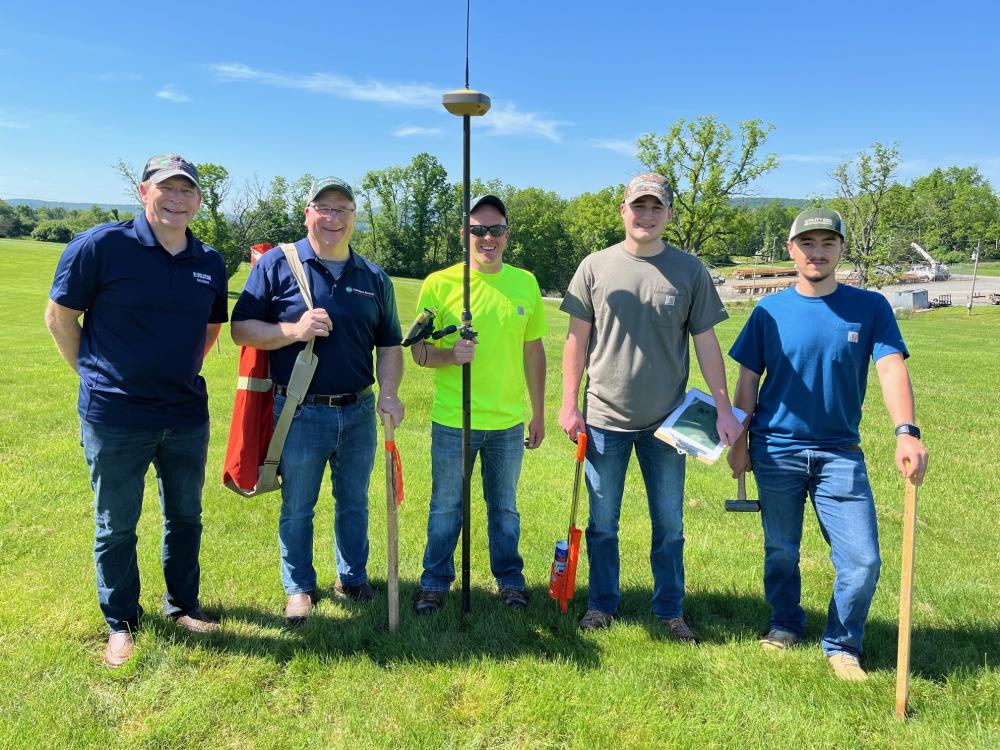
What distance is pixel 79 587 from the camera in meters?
4.62

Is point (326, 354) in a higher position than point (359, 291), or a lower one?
lower

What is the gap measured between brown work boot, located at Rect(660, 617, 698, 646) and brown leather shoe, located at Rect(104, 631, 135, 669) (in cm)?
330

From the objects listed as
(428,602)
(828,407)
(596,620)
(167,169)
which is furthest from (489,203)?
(596,620)

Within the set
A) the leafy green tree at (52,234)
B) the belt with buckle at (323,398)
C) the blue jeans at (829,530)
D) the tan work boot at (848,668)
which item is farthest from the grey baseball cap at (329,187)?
the leafy green tree at (52,234)

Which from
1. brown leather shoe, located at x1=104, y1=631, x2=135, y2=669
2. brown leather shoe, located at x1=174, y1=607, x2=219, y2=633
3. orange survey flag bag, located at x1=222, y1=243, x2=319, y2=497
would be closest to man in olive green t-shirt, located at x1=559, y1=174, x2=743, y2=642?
orange survey flag bag, located at x1=222, y1=243, x2=319, y2=497

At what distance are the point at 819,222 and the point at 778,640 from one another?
2.56 m

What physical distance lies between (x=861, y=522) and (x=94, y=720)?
423 centimetres

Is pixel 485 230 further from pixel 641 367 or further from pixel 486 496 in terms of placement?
pixel 486 496

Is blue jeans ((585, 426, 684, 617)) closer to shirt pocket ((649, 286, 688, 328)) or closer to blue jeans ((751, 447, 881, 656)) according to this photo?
blue jeans ((751, 447, 881, 656))

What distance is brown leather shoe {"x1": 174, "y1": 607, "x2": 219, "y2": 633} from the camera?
Result: 413cm

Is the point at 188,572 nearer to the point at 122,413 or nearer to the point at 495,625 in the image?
the point at 122,413

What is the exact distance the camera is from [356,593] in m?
4.62

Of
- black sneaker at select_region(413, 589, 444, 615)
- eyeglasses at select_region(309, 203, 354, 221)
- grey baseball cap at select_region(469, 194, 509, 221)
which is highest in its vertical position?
grey baseball cap at select_region(469, 194, 509, 221)

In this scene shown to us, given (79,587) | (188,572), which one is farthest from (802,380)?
(79,587)
